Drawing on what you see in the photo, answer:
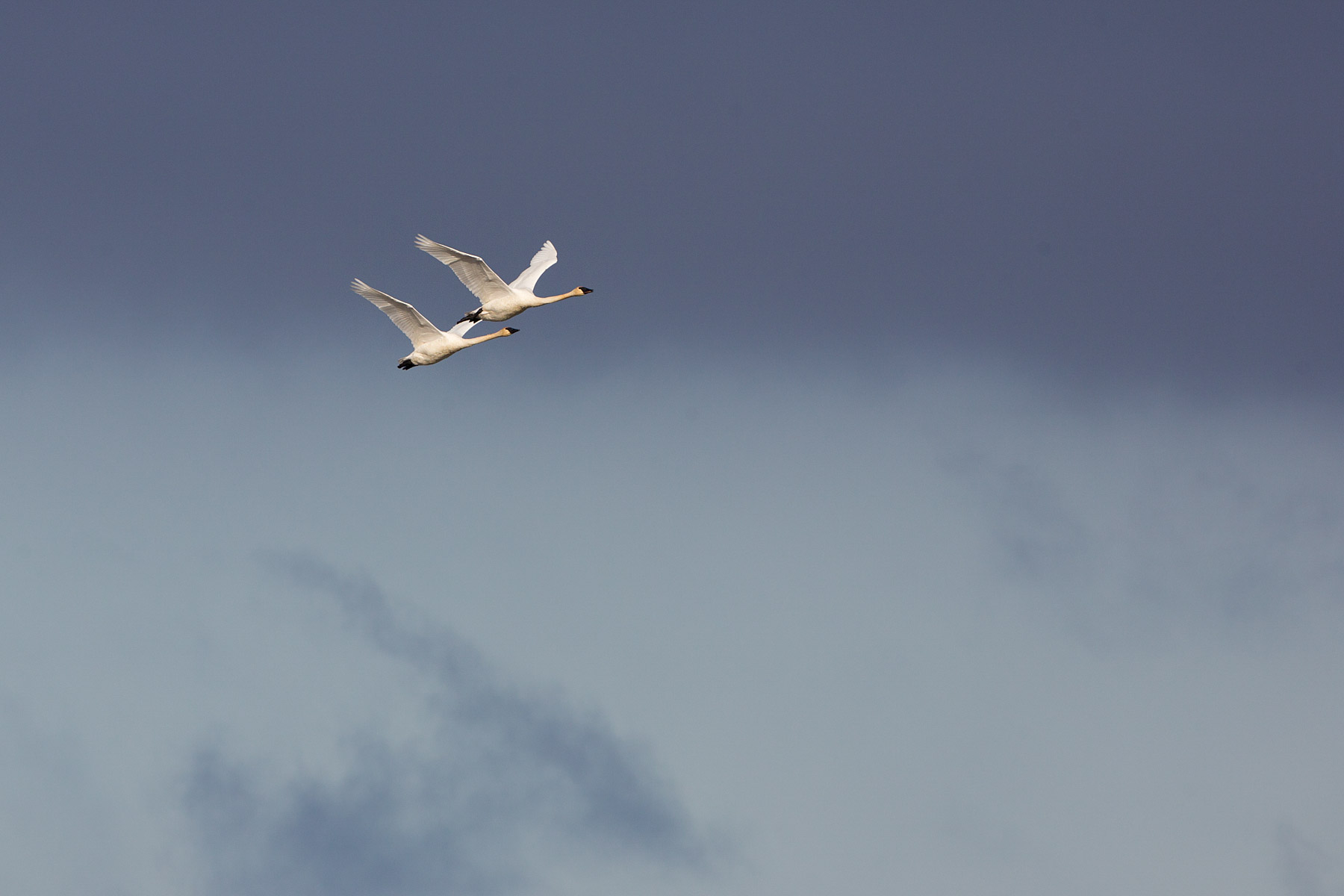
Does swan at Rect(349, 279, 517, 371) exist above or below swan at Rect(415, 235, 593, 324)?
below

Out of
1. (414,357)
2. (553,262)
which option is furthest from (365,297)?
(553,262)

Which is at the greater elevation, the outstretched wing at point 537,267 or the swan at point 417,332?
the outstretched wing at point 537,267

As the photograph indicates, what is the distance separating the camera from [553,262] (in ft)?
426

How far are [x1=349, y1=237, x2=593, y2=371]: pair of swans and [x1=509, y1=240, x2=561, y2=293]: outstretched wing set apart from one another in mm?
2749

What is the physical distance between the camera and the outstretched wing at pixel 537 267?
126500 mm

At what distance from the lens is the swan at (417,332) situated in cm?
11594

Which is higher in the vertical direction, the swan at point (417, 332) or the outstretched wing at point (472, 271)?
the outstretched wing at point (472, 271)

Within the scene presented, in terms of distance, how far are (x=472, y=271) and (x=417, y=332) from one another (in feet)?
13.5

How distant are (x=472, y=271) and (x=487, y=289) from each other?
1907 millimetres

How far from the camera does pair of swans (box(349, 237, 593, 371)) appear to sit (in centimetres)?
→ 11631

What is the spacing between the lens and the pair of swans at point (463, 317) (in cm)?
11631

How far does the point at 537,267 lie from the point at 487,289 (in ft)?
31.2

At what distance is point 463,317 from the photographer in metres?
122

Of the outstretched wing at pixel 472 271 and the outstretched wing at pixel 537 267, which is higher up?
the outstretched wing at pixel 537 267
